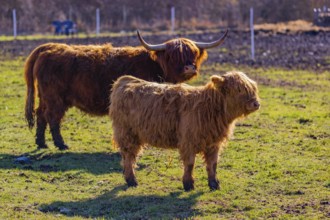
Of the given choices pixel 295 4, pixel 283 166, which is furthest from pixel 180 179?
pixel 295 4

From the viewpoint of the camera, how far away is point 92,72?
10.5m

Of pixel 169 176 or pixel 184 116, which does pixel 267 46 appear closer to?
pixel 169 176

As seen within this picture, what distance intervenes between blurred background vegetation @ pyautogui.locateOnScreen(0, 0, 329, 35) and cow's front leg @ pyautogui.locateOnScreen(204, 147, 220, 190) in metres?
23.7

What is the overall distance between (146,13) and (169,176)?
28.4 meters

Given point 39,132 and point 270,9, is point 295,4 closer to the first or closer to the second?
point 270,9

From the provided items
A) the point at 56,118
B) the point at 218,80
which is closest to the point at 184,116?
the point at 218,80

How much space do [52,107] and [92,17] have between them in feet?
81.9

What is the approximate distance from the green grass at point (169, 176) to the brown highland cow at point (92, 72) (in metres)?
0.59

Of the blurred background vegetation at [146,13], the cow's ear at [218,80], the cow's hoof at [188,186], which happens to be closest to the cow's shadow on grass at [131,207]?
the cow's hoof at [188,186]

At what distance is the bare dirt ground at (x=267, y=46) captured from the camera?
20.3 m

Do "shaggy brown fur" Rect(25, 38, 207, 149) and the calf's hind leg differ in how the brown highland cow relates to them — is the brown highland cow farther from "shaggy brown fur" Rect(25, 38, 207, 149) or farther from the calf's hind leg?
the calf's hind leg

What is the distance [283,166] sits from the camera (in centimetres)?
913

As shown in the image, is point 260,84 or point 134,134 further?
point 260,84

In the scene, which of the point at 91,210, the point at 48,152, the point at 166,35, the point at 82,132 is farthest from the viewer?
the point at 166,35
